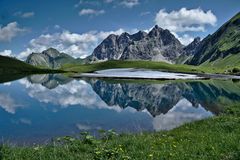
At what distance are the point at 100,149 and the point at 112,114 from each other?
41.7 m

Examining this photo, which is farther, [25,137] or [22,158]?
[25,137]

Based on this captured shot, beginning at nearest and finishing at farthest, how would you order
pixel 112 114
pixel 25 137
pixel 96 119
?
pixel 25 137 < pixel 96 119 < pixel 112 114

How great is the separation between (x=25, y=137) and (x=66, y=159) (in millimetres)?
23808

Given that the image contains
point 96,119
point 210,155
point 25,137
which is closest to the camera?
point 210,155

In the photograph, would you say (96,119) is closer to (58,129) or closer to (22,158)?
(58,129)

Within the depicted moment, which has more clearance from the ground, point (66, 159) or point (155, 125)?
point (66, 159)

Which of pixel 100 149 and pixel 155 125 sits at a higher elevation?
pixel 100 149

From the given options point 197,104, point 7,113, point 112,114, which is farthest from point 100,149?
point 197,104

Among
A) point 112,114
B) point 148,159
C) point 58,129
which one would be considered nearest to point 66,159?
point 148,159

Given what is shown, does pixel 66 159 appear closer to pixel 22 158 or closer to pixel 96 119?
pixel 22 158

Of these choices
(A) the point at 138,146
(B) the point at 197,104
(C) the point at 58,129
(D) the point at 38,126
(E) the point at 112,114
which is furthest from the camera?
(B) the point at 197,104

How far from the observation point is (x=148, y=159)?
12.6m

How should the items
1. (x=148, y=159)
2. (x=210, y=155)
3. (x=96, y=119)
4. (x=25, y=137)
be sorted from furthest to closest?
(x=96, y=119) < (x=25, y=137) < (x=210, y=155) < (x=148, y=159)

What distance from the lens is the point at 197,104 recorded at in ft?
221
